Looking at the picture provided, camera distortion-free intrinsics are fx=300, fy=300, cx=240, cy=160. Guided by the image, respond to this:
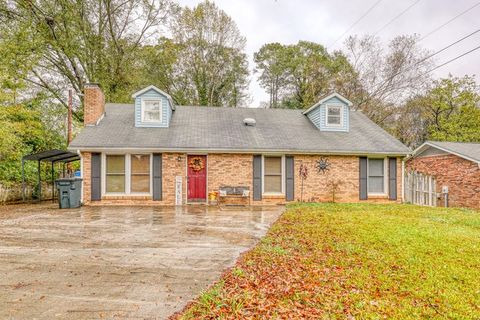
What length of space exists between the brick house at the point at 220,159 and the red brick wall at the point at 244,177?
41mm

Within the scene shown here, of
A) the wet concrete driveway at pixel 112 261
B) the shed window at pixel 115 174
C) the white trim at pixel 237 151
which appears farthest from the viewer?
the shed window at pixel 115 174

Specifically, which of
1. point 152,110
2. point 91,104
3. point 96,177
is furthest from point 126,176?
point 91,104

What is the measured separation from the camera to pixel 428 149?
661 inches

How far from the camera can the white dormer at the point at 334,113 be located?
15094 mm

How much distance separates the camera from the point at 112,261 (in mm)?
4941

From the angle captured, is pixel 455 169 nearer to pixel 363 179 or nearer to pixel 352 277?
pixel 363 179

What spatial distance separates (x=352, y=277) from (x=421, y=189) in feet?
46.1

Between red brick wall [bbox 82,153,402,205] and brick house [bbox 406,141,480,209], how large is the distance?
3.51 metres

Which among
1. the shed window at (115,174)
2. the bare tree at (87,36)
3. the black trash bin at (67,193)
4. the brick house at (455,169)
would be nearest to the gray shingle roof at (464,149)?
the brick house at (455,169)

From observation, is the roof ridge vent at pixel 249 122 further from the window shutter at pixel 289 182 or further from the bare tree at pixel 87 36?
the bare tree at pixel 87 36

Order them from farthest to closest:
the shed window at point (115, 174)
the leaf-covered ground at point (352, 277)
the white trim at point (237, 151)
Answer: the shed window at point (115, 174)
the white trim at point (237, 151)
the leaf-covered ground at point (352, 277)

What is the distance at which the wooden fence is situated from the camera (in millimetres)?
15586

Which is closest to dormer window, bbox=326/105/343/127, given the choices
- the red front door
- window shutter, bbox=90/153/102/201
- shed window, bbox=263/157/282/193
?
shed window, bbox=263/157/282/193

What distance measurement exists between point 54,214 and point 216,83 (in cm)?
2032
